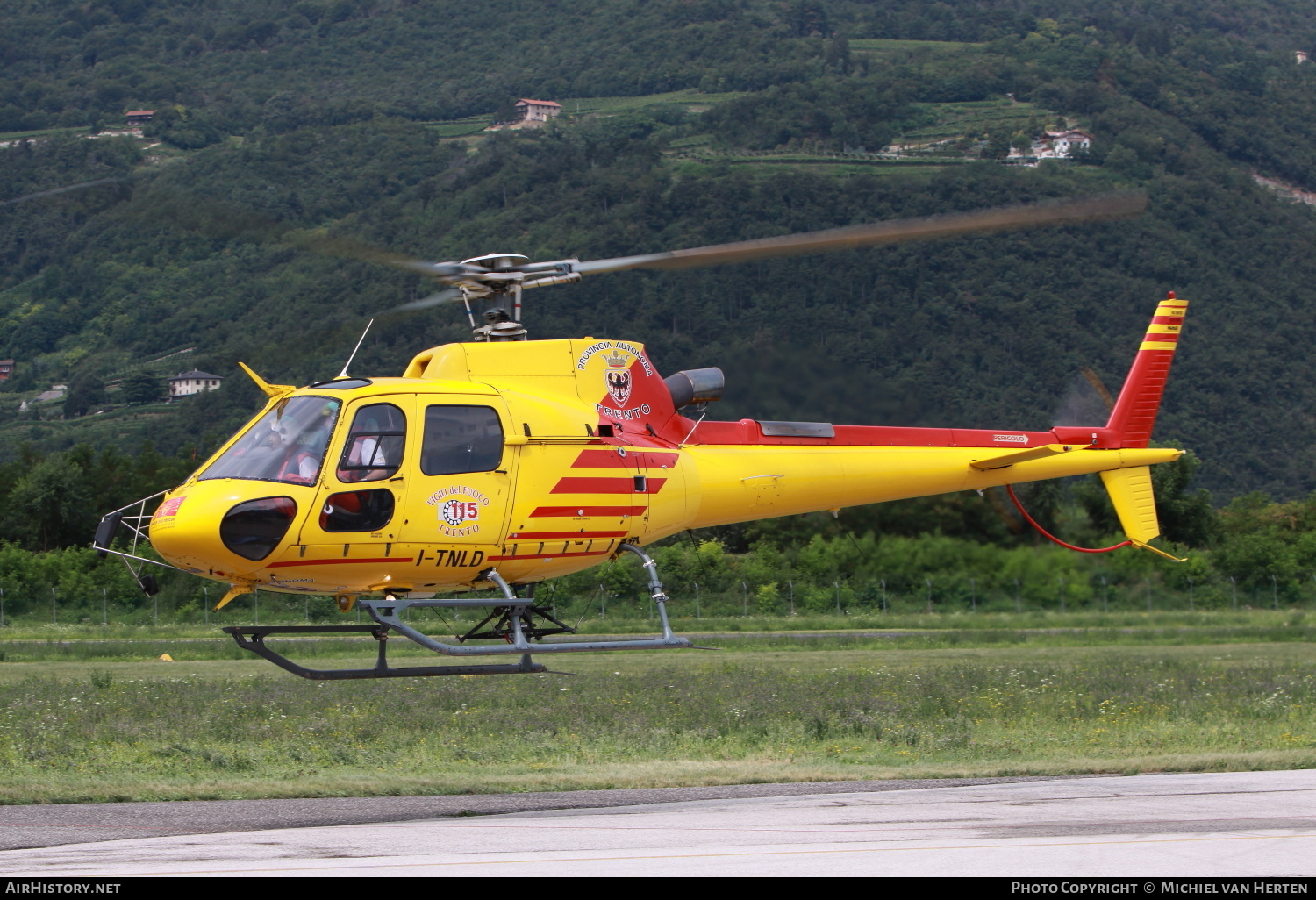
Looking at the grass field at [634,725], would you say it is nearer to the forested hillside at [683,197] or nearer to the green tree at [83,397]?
the forested hillside at [683,197]

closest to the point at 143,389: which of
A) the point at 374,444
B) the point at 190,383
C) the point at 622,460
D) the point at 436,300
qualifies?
the point at 190,383

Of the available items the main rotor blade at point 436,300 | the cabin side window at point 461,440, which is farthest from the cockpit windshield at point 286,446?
the main rotor blade at point 436,300

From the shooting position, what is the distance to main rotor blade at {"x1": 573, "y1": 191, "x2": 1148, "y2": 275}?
12047 millimetres

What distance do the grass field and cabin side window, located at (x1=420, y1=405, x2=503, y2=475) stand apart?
2.80m

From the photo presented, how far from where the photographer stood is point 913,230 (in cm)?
1199

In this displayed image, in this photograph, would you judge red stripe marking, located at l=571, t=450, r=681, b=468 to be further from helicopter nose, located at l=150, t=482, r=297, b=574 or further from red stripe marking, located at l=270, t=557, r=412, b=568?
helicopter nose, located at l=150, t=482, r=297, b=574

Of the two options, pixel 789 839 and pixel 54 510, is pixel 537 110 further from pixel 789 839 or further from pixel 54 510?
pixel 789 839

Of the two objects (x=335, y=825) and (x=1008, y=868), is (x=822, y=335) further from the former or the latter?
(x=1008, y=868)

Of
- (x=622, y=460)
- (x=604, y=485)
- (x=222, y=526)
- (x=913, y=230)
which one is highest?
(x=913, y=230)

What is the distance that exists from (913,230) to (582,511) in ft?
12.7

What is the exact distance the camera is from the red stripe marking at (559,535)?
500 inches

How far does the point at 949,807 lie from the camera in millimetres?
10438

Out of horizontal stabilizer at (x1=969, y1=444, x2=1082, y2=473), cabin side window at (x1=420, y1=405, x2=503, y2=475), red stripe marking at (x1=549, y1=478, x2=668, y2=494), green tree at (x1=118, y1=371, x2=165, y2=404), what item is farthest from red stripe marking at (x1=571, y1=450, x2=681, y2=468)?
green tree at (x1=118, y1=371, x2=165, y2=404)

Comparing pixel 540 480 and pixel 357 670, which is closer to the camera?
pixel 357 670
